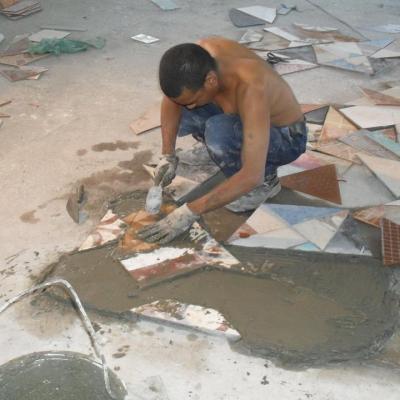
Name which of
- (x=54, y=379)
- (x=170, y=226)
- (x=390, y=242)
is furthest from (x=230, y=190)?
(x=54, y=379)

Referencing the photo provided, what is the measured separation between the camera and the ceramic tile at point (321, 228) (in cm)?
285

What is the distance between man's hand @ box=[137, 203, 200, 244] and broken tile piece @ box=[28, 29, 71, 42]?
359 cm

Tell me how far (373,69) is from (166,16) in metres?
2.67

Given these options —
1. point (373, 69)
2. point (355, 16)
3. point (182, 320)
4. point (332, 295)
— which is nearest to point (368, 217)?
point (332, 295)

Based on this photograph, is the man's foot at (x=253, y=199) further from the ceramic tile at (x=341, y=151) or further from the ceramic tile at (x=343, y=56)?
the ceramic tile at (x=343, y=56)

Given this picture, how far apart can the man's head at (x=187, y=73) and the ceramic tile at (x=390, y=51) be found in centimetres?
326

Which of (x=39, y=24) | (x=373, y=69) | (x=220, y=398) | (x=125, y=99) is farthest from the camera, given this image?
(x=39, y=24)

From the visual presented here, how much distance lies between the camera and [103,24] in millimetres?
6094

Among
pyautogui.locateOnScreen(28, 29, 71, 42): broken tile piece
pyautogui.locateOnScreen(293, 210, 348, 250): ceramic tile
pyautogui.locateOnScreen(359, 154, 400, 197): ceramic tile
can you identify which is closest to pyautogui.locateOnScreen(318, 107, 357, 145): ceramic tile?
pyautogui.locateOnScreen(359, 154, 400, 197): ceramic tile

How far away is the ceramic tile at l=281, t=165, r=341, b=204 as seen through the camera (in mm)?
3250

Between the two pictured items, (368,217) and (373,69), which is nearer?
(368,217)

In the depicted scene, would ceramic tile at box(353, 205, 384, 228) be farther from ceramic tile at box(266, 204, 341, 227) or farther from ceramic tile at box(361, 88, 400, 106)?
ceramic tile at box(361, 88, 400, 106)

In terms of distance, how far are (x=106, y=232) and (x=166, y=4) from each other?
15.0 ft

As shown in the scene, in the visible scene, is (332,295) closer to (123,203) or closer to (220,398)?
(220,398)
